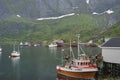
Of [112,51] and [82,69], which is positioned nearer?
[112,51]

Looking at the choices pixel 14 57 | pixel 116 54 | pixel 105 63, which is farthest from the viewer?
pixel 14 57

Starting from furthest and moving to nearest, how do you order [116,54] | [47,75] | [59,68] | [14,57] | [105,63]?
[14,57]
[47,75]
[59,68]
[105,63]
[116,54]

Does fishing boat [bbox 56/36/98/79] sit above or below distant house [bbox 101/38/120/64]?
below

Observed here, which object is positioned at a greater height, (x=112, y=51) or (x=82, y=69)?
(x=112, y=51)

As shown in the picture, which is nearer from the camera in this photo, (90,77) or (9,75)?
(90,77)

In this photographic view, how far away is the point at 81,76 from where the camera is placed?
82062 mm

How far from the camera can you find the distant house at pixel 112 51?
7600 centimetres

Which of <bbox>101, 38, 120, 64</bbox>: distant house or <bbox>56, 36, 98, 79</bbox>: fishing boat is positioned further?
<bbox>56, 36, 98, 79</bbox>: fishing boat

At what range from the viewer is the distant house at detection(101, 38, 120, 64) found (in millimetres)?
76000

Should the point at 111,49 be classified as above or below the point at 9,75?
above

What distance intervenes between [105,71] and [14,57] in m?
107

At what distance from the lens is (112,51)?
7775 centimetres

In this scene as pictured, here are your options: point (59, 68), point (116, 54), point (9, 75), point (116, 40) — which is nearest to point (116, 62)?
point (116, 54)

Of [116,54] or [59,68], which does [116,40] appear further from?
[59,68]
